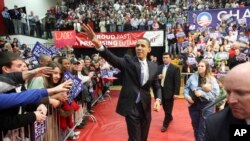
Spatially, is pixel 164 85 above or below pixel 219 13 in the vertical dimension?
below

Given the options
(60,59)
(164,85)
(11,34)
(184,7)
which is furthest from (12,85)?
(184,7)

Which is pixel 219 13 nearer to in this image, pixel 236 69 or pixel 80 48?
pixel 80 48

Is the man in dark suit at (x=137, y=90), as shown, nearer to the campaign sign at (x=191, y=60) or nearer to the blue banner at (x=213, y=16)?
the campaign sign at (x=191, y=60)

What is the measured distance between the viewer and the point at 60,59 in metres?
5.98

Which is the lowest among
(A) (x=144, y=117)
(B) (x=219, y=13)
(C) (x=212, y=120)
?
(A) (x=144, y=117)

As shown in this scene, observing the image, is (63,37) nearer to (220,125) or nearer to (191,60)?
(191,60)

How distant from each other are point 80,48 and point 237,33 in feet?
24.3

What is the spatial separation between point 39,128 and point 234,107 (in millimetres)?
3180

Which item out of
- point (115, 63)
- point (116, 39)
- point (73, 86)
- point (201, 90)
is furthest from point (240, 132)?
point (116, 39)

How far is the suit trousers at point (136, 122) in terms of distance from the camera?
13.2 feet

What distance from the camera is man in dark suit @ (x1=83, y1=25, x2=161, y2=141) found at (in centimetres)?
403

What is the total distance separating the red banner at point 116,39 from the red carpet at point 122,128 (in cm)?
582

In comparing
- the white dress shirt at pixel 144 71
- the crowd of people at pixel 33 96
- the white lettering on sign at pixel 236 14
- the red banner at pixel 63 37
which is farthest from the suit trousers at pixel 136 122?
the white lettering on sign at pixel 236 14

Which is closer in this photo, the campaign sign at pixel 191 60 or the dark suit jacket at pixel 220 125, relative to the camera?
the dark suit jacket at pixel 220 125
